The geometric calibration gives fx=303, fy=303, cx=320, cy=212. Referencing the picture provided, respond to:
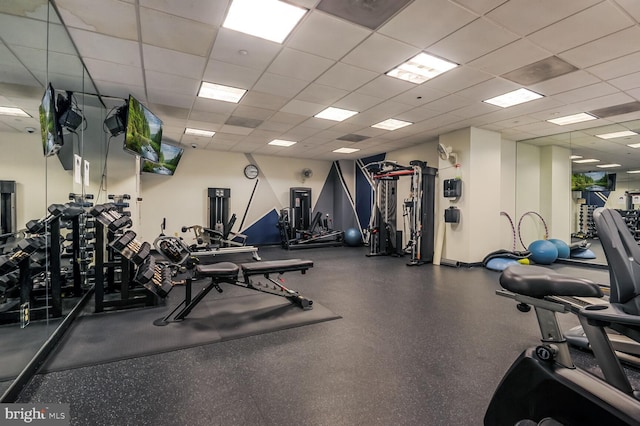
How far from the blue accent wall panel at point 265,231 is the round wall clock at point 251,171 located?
1223mm

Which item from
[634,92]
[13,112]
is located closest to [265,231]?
[13,112]

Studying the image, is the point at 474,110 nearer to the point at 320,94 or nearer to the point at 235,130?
the point at 320,94

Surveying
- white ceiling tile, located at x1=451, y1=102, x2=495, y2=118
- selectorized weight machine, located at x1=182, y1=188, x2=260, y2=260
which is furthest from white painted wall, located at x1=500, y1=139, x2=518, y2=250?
selectorized weight machine, located at x1=182, y1=188, x2=260, y2=260

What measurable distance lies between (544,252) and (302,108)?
5.47 metres

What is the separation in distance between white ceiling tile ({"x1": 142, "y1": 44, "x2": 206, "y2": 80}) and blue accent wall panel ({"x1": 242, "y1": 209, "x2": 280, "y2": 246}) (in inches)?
229

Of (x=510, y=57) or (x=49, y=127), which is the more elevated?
(x=510, y=57)

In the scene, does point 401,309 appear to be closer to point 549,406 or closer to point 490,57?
point 549,406

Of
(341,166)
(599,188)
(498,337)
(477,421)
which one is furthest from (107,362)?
(599,188)

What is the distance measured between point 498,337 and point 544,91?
11.4 feet

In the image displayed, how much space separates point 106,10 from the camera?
8.29 feet

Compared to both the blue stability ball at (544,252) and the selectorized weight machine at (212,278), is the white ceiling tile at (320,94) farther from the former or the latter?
the blue stability ball at (544,252)

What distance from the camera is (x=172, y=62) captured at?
11.3 ft

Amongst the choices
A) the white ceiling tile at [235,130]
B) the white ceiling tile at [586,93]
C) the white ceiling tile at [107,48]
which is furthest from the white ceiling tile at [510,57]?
the white ceiling tile at [235,130]

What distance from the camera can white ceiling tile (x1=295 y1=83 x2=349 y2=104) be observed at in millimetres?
4188
